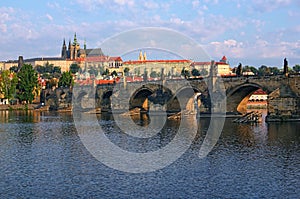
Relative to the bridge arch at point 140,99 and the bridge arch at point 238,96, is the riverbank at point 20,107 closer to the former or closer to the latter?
the bridge arch at point 140,99

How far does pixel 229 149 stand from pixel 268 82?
24.2 m

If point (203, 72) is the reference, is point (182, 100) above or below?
below

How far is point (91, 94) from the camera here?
9888 centimetres

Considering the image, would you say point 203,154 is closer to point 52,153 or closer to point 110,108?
point 52,153

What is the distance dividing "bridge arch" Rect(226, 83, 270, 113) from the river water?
19.6 meters

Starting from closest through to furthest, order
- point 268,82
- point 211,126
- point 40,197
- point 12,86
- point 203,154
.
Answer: point 40,197
point 203,154
point 211,126
point 268,82
point 12,86

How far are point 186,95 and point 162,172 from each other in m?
49.1

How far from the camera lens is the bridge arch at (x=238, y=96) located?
63338 millimetres

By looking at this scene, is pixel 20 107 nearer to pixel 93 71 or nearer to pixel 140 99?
pixel 140 99

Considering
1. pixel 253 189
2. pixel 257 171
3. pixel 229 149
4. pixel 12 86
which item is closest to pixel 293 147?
pixel 229 149

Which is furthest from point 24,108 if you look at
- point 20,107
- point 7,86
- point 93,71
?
point 93,71

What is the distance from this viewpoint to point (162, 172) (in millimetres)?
28312

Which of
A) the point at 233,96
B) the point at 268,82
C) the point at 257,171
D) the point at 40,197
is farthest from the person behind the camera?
the point at 233,96

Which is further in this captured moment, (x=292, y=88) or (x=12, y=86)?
(x=12, y=86)
